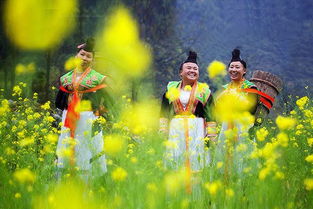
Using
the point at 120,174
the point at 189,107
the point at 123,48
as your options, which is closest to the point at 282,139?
the point at 120,174

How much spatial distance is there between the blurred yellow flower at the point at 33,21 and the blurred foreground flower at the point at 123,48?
870 millimetres

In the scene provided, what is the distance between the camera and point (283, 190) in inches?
70.0

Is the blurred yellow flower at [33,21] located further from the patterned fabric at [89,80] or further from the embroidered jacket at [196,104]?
the embroidered jacket at [196,104]

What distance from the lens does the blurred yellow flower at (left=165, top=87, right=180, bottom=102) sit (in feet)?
9.78

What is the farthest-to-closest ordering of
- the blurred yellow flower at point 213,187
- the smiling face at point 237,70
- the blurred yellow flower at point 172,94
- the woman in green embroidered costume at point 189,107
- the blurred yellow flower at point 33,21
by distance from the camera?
the blurred yellow flower at point 33,21
the smiling face at point 237,70
the woman in green embroidered costume at point 189,107
the blurred yellow flower at point 172,94
the blurred yellow flower at point 213,187

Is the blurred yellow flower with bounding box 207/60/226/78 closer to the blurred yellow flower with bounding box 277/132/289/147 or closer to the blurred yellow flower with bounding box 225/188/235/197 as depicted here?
the blurred yellow flower with bounding box 277/132/289/147

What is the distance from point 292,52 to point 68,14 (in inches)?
218

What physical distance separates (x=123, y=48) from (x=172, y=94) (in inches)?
176

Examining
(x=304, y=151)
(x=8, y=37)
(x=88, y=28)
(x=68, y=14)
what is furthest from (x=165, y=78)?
(x=304, y=151)

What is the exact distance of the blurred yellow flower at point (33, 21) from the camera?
642 cm

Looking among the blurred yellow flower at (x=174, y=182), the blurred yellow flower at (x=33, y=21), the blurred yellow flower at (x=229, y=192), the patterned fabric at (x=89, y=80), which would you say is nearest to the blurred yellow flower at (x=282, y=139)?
the blurred yellow flower at (x=229, y=192)

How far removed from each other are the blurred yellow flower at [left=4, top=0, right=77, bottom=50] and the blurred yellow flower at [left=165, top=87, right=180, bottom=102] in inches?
148

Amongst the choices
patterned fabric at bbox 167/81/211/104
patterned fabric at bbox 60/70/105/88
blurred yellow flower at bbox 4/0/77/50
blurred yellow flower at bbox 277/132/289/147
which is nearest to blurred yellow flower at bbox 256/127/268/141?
blurred yellow flower at bbox 277/132/289/147

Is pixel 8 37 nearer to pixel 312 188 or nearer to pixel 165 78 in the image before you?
pixel 165 78
